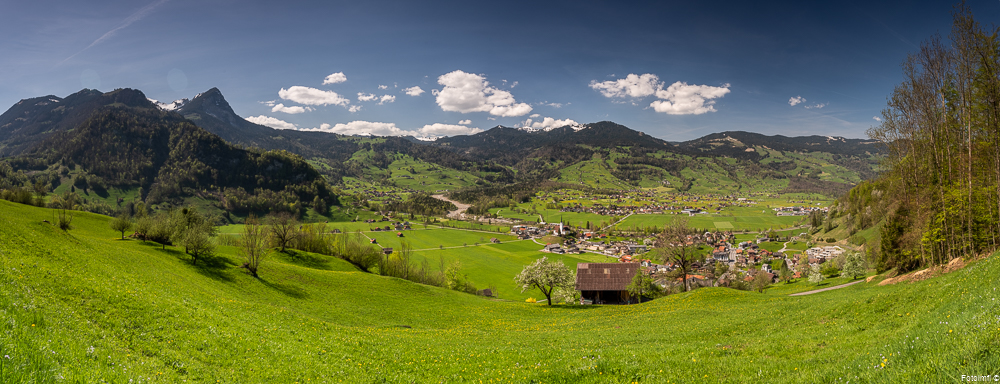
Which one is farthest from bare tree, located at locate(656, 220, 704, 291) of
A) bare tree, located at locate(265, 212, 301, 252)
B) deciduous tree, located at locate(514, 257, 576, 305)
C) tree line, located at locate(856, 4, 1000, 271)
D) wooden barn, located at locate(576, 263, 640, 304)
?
bare tree, located at locate(265, 212, 301, 252)

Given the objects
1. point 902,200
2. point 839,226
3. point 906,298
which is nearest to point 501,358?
point 906,298

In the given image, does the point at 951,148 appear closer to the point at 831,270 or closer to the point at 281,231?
the point at 831,270

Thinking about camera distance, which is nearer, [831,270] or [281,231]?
[281,231]

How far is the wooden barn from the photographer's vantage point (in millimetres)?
51750

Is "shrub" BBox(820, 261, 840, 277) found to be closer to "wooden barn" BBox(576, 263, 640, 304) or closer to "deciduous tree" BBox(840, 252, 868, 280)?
"deciduous tree" BBox(840, 252, 868, 280)

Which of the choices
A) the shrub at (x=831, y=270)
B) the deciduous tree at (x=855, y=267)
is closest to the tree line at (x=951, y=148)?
the deciduous tree at (x=855, y=267)

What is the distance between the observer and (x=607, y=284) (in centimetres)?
5200

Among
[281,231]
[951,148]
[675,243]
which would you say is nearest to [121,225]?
[281,231]

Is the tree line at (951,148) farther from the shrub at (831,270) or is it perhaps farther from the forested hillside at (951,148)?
the shrub at (831,270)

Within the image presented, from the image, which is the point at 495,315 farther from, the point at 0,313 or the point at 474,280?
the point at 474,280

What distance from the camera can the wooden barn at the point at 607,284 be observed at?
5175cm

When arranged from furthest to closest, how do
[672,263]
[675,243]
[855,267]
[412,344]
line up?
[672,263], [855,267], [675,243], [412,344]

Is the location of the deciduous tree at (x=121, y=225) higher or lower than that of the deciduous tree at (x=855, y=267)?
higher

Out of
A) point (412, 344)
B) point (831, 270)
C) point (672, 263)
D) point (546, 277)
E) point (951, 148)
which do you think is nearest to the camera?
point (412, 344)
